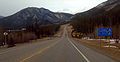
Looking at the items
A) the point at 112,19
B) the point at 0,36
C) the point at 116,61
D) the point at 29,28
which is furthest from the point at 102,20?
the point at 116,61

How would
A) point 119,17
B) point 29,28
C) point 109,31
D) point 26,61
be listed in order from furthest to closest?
point 119,17
point 29,28
point 109,31
point 26,61

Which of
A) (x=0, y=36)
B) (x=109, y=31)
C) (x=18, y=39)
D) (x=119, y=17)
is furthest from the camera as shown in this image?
(x=119, y=17)

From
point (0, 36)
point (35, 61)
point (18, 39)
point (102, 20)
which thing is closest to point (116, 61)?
point (35, 61)

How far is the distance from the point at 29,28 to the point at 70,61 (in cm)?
14408

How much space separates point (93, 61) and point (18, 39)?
7104cm

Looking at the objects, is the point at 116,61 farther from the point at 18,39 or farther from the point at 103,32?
the point at 18,39

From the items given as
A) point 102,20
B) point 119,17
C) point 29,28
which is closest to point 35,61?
point 29,28

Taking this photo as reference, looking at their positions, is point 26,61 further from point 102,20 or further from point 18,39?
point 102,20

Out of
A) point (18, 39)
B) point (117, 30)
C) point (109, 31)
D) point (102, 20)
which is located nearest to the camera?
point (109, 31)

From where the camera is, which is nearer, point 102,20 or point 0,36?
point 0,36

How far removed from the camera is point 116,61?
19641 mm

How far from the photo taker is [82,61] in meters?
19.2

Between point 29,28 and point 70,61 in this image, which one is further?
point 29,28

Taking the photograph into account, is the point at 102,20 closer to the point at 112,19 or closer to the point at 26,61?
→ the point at 112,19
